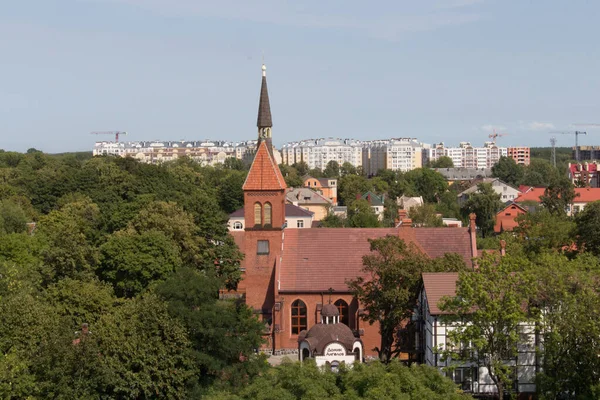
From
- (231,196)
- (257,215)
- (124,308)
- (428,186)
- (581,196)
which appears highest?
(428,186)

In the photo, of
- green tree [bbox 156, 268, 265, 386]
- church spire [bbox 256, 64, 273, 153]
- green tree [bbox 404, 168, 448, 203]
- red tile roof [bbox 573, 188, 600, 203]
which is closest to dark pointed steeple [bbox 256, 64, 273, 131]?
church spire [bbox 256, 64, 273, 153]

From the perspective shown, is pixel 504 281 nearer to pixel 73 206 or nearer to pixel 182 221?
pixel 182 221

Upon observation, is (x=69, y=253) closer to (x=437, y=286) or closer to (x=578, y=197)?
(x=437, y=286)

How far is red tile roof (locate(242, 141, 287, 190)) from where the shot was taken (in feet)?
169

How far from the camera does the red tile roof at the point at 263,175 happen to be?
51.4m

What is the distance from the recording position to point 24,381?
34875 millimetres

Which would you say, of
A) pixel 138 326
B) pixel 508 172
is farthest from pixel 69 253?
pixel 508 172

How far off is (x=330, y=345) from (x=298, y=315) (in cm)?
670

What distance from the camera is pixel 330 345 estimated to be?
44.6 meters

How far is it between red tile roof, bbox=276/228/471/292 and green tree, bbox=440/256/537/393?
48.6 feet

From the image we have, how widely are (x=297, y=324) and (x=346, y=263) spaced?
189 inches

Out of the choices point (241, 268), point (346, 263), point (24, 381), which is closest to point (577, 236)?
point (346, 263)

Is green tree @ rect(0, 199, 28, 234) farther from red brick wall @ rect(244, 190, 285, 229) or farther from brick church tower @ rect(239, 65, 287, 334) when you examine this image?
red brick wall @ rect(244, 190, 285, 229)

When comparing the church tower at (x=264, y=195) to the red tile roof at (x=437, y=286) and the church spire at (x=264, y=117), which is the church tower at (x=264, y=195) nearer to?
the church spire at (x=264, y=117)
